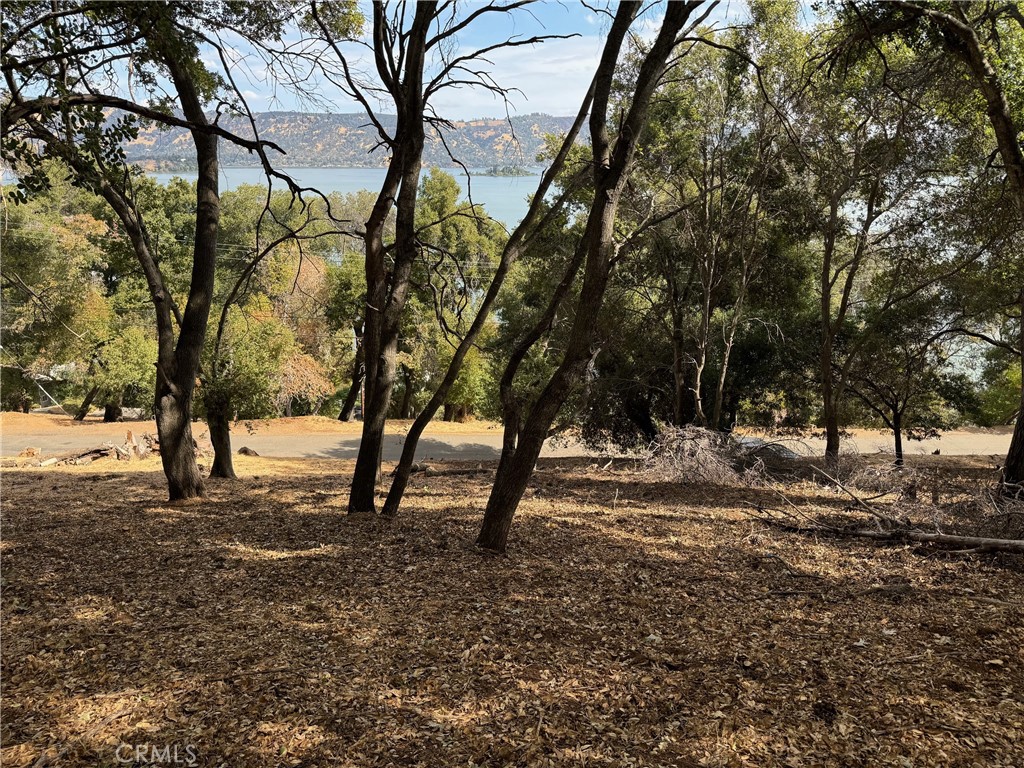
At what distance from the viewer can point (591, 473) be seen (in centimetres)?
1230

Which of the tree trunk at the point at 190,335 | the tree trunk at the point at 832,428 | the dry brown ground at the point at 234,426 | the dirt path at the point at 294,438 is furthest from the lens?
the dry brown ground at the point at 234,426

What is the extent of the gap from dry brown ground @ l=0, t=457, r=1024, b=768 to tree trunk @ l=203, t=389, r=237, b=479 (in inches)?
137

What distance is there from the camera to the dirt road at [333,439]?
727 inches

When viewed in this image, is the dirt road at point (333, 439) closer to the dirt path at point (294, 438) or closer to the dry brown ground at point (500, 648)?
the dirt path at point (294, 438)

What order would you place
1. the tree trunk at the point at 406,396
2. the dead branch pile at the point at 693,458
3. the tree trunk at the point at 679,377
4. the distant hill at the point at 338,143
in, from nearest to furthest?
1. the distant hill at the point at 338,143
2. the dead branch pile at the point at 693,458
3. the tree trunk at the point at 679,377
4. the tree trunk at the point at 406,396

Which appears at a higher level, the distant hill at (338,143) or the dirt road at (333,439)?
the distant hill at (338,143)

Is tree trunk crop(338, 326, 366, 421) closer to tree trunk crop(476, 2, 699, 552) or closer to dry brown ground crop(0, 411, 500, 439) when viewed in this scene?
dry brown ground crop(0, 411, 500, 439)

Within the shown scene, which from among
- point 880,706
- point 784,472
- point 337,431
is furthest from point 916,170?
point 337,431

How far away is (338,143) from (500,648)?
626cm

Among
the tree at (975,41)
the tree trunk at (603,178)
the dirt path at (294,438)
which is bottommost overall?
the dirt path at (294,438)

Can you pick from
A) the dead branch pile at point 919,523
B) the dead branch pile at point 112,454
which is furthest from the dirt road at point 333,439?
the dead branch pile at point 919,523

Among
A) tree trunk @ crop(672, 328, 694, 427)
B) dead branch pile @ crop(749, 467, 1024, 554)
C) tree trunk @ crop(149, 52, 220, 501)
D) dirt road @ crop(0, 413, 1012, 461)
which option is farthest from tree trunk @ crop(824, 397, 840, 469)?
tree trunk @ crop(149, 52, 220, 501)

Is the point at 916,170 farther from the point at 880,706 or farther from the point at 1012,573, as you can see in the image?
the point at 880,706

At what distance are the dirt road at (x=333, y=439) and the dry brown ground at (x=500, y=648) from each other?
1112cm
